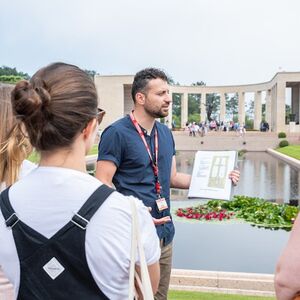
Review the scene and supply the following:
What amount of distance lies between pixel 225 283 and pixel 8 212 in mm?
3206

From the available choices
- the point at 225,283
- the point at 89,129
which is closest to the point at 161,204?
the point at 89,129

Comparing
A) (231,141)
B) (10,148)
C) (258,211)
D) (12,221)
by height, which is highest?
(10,148)

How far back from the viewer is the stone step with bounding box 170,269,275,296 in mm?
4020

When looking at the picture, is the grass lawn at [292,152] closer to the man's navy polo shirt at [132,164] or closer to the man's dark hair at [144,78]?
the man's dark hair at [144,78]

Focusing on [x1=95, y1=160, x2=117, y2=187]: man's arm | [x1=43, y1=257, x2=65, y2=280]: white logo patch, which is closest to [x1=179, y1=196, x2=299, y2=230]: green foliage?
[x1=95, y1=160, x2=117, y2=187]: man's arm

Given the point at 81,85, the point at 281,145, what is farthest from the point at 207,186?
the point at 281,145

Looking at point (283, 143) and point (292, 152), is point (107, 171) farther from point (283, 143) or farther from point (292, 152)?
point (283, 143)

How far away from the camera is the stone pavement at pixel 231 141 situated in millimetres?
32969

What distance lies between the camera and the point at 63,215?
125 centimetres

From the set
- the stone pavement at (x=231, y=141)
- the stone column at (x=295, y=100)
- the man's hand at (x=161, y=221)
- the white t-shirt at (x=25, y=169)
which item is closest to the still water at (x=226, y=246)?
the man's hand at (x=161, y=221)

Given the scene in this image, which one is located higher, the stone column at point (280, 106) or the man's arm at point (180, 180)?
the stone column at point (280, 106)

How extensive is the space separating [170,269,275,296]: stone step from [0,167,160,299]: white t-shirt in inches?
116

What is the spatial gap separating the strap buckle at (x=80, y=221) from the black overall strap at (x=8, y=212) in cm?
18

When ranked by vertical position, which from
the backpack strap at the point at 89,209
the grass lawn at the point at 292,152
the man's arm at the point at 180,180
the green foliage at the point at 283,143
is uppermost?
the backpack strap at the point at 89,209
